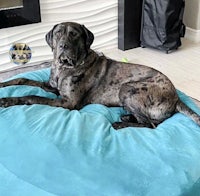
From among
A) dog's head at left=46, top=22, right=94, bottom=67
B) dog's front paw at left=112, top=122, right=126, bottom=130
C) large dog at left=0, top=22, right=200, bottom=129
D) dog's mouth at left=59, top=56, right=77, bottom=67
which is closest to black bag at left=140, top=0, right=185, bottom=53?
large dog at left=0, top=22, right=200, bottom=129

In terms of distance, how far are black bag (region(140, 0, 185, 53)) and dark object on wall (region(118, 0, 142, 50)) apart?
0.24 feet

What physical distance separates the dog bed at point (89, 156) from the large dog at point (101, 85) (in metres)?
0.16

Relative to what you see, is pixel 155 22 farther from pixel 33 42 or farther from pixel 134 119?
pixel 134 119

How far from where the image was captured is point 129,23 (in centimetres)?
414

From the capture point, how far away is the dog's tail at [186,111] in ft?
7.39

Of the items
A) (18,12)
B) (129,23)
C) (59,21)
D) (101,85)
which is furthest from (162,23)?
(101,85)

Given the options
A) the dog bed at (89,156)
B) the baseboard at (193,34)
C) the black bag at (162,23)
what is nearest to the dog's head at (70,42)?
the dog bed at (89,156)

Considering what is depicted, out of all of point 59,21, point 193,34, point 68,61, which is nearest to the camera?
point 68,61

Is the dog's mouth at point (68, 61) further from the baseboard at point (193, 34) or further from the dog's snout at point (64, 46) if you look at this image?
the baseboard at point (193, 34)

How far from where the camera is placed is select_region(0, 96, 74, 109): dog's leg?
234 centimetres

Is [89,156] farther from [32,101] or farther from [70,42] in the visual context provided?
[70,42]

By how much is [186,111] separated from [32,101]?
3.28ft

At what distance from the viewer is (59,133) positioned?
1.98 metres

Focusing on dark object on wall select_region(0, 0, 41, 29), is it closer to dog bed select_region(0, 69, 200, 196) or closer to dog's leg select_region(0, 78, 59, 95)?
dog's leg select_region(0, 78, 59, 95)
